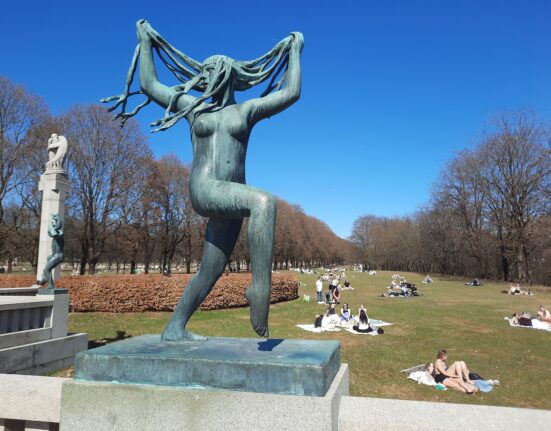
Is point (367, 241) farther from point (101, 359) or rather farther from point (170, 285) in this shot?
point (101, 359)

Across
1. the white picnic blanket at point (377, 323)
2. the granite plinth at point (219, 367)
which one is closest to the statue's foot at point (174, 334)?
the granite plinth at point (219, 367)

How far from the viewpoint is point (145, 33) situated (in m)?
4.27

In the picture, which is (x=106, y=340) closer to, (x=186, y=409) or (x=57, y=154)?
(x=57, y=154)

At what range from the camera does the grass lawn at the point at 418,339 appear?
8.80 metres

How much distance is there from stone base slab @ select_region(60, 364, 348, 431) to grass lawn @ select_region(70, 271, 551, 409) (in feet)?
20.5

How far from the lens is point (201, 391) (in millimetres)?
2834

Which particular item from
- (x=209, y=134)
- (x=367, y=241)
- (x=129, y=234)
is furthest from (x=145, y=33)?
(x=367, y=241)

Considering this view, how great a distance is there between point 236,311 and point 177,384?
A: 17614 mm

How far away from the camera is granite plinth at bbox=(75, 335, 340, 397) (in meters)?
2.77

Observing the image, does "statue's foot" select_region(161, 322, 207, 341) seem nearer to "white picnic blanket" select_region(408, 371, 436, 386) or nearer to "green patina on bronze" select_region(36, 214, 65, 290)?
"white picnic blanket" select_region(408, 371, 436, 386)

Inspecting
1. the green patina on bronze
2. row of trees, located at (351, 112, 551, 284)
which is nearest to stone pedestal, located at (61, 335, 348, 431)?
the green patina on bronze

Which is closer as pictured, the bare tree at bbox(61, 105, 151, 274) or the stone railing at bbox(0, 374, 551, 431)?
the stone railing at bbox(0, 374, 551, 431)

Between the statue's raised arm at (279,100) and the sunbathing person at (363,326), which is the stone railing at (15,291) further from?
the statue's raised arm at (279,100)

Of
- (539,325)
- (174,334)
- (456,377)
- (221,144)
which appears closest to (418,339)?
(456,377)
